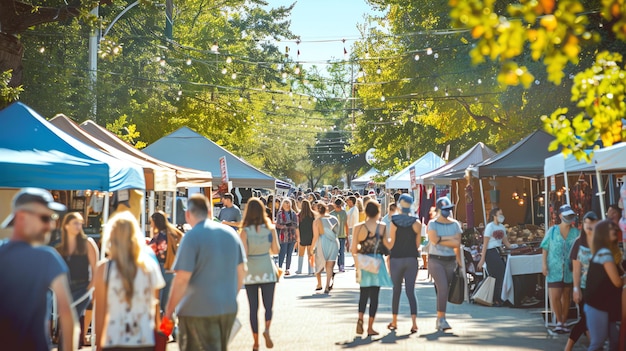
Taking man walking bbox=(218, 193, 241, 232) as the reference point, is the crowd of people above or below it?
below

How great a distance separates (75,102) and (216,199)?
20.0 ft

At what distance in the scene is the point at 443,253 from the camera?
46.0ft

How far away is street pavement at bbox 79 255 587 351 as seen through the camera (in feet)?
41.9

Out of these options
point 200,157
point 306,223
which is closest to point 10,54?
point 306,223

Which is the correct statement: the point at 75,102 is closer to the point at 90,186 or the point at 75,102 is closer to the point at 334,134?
the point at 90,186

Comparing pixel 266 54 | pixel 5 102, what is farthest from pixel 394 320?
pixel 266 54

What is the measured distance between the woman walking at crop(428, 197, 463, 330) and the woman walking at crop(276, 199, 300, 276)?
11.5 meters

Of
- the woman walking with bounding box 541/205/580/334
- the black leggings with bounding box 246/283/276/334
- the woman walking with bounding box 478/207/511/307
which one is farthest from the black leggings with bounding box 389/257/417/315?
the woman walking with bounding box 478/207/511/307

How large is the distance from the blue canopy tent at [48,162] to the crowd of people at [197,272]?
638 millimetres

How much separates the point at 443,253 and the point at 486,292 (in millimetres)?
4631

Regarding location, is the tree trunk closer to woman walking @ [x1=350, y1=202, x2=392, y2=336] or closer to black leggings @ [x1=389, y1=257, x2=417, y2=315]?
woman walking @ [x1=350, y1=202, x2=392, y2=336]

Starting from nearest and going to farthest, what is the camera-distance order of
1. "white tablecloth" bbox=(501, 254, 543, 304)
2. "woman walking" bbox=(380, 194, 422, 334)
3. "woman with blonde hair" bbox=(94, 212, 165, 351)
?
"woman with blonde hair" bbox=(94, 212, 165, 351)
"woman walking" bbox=(380, 194, 422, 334)
"white tablecloth" bbox=(501, 254, 543, 304)

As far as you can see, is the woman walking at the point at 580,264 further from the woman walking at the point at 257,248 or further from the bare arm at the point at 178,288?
the bare arm at the point at 178,288

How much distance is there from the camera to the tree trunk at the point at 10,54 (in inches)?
640
